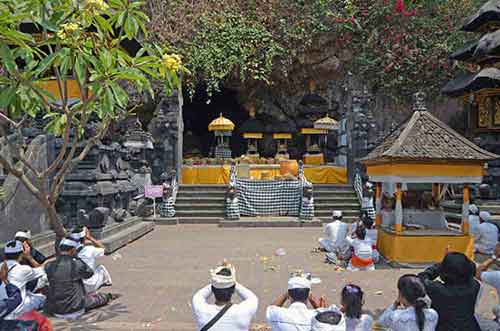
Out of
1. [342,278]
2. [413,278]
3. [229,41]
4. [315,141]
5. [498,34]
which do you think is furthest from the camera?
[315,141]

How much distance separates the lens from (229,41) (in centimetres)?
2353

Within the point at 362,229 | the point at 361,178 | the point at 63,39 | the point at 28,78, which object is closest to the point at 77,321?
the point at 28,78

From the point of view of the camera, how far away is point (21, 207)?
1009cm

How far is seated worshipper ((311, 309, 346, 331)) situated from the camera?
11.4ft

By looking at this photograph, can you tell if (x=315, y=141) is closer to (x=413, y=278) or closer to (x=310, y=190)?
(x=310, y=190)

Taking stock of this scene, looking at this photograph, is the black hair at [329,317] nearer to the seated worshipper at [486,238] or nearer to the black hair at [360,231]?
the black hair at [360,231]

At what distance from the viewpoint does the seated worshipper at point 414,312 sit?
3.85m

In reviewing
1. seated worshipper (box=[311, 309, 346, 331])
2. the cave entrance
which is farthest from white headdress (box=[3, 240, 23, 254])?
the cave entrance

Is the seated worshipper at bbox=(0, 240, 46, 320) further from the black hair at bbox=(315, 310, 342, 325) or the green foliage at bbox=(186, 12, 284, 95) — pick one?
the green foliage at bbox=(186, 12, 284, 95)

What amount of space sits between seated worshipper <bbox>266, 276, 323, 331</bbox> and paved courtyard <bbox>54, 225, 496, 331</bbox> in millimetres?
2113

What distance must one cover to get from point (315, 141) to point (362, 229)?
79.0 feet

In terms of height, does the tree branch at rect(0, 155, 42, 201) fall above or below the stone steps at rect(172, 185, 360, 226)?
above

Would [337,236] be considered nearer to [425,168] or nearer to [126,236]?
[425,168]

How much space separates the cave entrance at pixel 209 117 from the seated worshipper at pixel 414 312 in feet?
93.5
